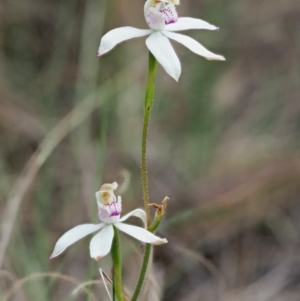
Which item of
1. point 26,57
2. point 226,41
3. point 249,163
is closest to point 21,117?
point 26,57

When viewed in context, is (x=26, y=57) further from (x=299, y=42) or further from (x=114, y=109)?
(x=299, y=42)

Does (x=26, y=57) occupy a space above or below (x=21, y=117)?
above

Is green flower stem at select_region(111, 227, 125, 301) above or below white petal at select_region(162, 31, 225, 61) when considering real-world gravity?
below

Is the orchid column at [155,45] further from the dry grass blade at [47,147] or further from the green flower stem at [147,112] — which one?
the dry grass blade at [47,147]

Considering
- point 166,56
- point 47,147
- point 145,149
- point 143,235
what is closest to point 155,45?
point 166,56

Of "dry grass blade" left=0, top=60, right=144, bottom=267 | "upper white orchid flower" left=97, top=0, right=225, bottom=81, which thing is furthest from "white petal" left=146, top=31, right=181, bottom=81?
"dry grass blade" left=0, top=60, right=144, bottom=267

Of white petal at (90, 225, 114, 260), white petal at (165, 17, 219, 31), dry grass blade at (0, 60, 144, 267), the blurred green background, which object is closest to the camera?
white petal at (90, 225, 114, 260)

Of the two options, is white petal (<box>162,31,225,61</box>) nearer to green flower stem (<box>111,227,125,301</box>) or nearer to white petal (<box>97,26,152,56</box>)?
white petal (<box>97,26,152,56</box>)

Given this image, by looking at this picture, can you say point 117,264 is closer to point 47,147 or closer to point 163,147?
point 47,147
